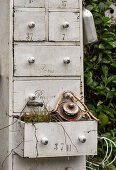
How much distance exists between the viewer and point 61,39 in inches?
117

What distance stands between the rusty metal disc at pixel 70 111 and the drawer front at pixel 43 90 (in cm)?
13

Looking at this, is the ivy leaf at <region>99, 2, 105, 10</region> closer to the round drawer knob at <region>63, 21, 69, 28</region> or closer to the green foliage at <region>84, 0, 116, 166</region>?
the green foliage at <region>84, 0, 116, 166</region>

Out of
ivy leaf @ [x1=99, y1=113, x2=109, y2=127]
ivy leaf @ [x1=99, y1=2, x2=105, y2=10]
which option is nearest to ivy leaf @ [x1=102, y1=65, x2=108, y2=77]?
ivy leaf @ [x1=99, y1=113, x2=109, y2=127]

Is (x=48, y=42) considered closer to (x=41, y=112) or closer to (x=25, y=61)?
(x=25, y=61)

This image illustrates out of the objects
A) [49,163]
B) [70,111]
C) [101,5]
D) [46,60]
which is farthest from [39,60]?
[101,5]

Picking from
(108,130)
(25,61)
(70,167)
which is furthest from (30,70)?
(108,130)

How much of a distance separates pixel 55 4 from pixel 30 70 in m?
0.53

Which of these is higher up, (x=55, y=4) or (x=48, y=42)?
(x=55, y=4)

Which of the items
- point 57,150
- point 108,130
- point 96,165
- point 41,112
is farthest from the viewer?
point 108,130

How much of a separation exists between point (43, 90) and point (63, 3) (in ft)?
2.19

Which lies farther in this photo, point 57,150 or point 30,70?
point 30,70

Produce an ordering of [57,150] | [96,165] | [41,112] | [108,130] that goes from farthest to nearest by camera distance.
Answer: [108,130] → [96,165] → [41,112] → [57,150]

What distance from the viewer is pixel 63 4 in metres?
3.02

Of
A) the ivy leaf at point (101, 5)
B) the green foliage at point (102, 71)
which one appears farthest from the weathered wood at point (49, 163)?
the ivy leaf at point (101, 5)
